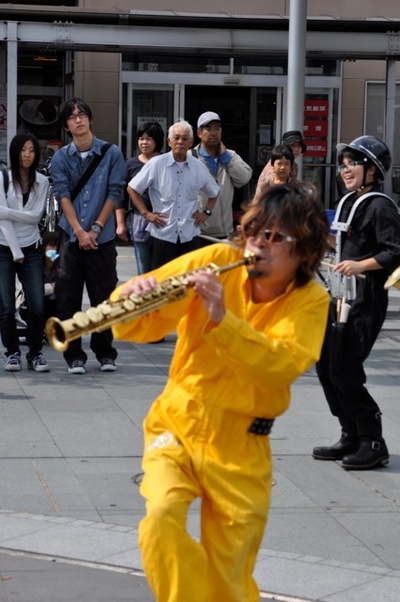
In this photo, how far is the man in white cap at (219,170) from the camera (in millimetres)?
10805

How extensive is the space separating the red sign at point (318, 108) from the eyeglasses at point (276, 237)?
54.0 ft

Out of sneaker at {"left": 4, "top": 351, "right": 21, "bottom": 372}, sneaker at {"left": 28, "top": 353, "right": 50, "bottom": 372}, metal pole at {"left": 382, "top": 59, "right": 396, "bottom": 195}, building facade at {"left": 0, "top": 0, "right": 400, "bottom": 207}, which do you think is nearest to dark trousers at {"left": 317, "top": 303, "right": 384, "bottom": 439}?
sneaker at {"left": 28, "top": 353, "right": 50, "bottom": 372}

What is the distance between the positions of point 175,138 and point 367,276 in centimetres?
390

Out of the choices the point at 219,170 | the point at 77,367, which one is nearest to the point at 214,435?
the point at 77,367

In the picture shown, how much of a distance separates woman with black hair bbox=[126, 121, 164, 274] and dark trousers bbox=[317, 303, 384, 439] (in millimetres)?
3868

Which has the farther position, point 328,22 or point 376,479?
point 328,22

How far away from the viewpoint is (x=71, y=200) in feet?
30.5

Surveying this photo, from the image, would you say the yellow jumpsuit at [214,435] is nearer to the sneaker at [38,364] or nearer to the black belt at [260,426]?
the black belt at [260,426]

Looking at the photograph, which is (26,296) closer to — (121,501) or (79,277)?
(79,277)

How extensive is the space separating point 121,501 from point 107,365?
3435 mm

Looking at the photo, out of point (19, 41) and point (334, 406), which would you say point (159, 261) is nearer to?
point (334, 406)

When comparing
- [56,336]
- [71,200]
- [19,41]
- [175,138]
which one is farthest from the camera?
[19,41]

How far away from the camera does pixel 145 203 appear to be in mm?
10516

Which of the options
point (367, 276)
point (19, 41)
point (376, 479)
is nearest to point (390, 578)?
point (376, 479)
